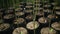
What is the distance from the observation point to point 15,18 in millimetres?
1739

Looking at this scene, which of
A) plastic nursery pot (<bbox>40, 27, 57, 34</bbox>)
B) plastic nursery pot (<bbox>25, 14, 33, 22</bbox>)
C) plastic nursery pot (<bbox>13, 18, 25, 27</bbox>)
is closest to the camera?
plastic nursery pot (<bbox>40, 27, 57, 34</bbox>)

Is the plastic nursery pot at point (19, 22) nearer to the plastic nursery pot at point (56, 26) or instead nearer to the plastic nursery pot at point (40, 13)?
the plastic nursery pot at point (40, 13)

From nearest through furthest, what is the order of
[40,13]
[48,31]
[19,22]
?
[48,31] < [19,22] < [40,13]

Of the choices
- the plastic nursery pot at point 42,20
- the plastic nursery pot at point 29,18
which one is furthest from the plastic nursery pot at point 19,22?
the plastic nursery pot at point 42,20

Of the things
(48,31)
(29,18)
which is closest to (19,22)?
(29,18)

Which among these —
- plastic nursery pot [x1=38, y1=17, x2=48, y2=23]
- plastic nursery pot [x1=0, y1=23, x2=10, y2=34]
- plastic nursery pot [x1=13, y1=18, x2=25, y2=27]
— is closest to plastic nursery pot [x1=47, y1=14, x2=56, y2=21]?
plastic nursery pot [x1=38, y1=17, x2=48, y2=23]

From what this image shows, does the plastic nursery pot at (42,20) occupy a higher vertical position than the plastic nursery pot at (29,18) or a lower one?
lower

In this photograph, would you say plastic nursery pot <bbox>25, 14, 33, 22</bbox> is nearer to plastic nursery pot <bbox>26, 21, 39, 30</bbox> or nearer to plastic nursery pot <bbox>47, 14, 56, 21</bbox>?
plastic nursery pot <bbox>26, 21, 39, 30</bbox>

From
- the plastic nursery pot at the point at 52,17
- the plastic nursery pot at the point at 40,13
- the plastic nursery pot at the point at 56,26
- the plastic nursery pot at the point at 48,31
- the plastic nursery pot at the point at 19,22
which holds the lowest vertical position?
the plastic nursery pot at the point at 48,31

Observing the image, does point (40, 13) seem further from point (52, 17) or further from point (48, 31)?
point (48, 31)

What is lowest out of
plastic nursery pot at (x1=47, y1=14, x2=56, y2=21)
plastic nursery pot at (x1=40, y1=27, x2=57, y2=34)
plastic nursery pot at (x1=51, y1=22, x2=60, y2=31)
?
plastic nursery pot at (x1=40, y1=27, x2=57, y2=34)

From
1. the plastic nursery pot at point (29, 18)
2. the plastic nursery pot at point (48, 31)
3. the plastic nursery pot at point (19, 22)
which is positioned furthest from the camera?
the plastic nursery pot at point (29, 18)

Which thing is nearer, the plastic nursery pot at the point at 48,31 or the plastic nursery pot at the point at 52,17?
the plastic nursery pot at the point at 48,31

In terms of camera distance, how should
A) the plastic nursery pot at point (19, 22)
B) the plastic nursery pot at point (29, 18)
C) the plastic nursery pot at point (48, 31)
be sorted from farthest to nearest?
1. the plastic nursery pot at point (29, 18)
2. the plastic nursery pot at point (19, 22)
3. the plastic nursery pot at point (48, 31)
